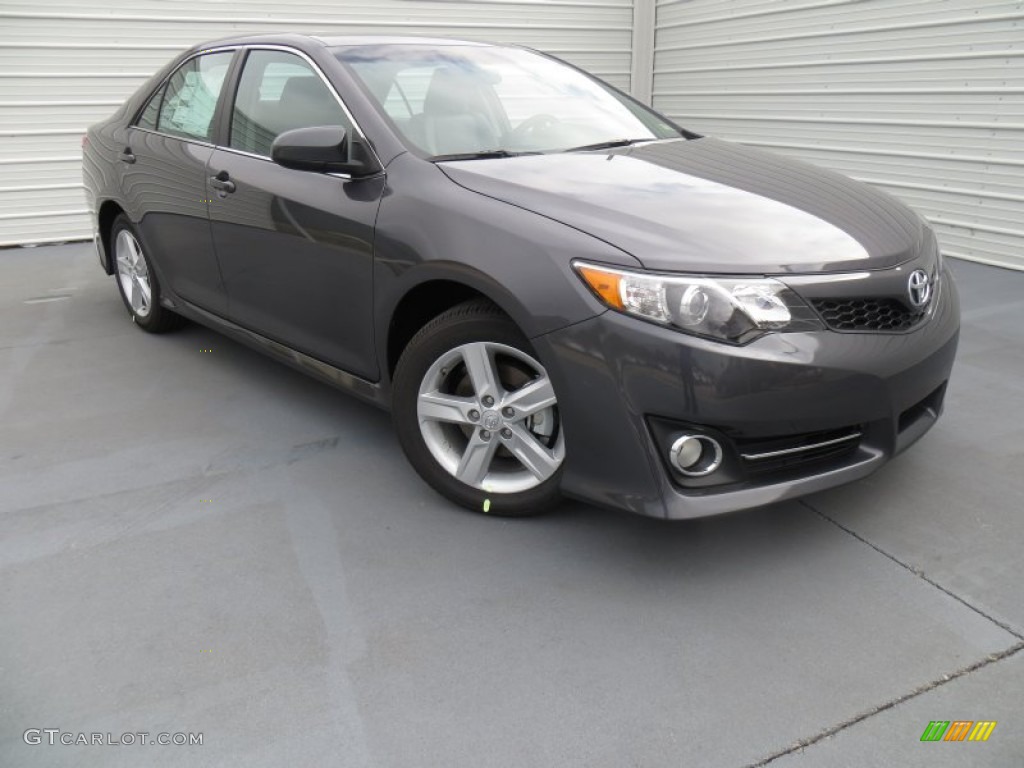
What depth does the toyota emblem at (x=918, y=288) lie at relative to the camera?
231 cm

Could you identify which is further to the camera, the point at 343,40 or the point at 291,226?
the point at 343,40

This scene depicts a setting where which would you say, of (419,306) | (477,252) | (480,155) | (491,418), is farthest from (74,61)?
(491,418)

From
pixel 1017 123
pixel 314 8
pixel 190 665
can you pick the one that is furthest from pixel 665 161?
pixel 314 8

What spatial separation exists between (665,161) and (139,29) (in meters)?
6.06

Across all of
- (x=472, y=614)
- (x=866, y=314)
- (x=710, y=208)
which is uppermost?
(x=710, y=208)

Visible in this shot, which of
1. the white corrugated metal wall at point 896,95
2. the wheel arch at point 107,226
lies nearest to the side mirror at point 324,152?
the wheel arch at point 107,226

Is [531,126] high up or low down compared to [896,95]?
up

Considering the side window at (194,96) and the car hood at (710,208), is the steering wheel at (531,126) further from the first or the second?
the side window at (194,96)

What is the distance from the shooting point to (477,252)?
2344 millimetres

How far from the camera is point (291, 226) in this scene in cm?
296

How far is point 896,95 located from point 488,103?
4.54 meters

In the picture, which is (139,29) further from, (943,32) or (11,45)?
(943,32)

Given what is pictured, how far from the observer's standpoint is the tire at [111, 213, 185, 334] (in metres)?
4.25

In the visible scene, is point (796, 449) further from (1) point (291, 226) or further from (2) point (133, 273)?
(2) point (133, 273)
